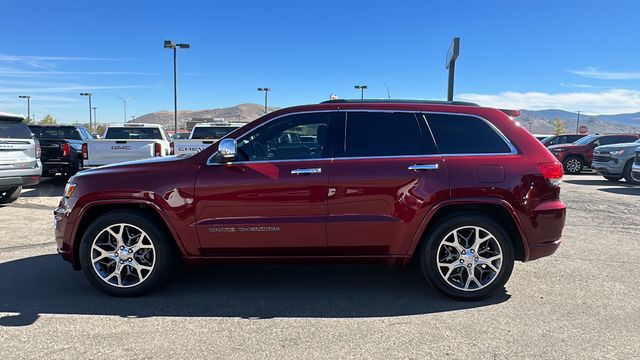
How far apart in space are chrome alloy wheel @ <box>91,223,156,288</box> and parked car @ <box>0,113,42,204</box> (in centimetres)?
557

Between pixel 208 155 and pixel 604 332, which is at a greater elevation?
pixel 208 155

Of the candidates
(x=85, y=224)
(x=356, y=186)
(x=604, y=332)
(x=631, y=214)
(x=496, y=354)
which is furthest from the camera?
(x=631, y=214)

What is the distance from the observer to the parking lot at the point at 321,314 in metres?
3.49

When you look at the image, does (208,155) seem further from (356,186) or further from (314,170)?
(356,186)

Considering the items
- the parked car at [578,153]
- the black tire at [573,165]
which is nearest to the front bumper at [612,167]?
the parked car at [578,153]

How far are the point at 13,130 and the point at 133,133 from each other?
3.92 m

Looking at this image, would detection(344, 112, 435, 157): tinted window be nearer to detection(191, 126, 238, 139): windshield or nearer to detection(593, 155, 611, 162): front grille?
detection(191, 126, 238, 139): windshield

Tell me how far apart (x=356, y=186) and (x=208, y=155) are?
4.54 feet

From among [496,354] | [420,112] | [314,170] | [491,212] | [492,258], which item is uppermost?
[420,112]

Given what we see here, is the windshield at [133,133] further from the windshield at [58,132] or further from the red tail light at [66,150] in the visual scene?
the windshield at [58,132]

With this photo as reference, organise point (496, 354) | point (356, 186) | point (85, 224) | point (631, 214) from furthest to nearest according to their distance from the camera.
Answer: point (631, 214), point (85, 224), point (356, 186), point (496, 354)

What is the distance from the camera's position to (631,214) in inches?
347

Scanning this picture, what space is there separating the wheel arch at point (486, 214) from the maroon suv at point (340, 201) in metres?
0.01

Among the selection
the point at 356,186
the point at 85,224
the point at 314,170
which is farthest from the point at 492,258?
the point at 85,224
